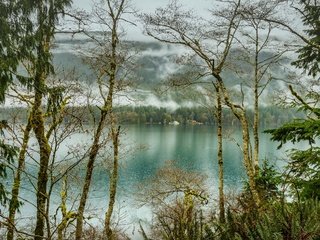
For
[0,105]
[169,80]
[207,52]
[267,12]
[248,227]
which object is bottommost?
[248,227]

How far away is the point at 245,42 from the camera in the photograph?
15.3m

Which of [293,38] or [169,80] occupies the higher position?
[293,38]

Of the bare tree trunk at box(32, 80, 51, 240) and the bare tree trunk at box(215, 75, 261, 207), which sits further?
the bare tree trunk at box(215, 75, 261, 207)

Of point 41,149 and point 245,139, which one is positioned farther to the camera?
point 245,139

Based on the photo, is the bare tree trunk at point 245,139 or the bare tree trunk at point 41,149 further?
the bare tree trunk at point 245,139

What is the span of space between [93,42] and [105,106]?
2.48m

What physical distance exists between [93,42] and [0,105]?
6.74 m

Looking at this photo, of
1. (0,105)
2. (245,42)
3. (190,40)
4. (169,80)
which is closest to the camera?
(0,105)

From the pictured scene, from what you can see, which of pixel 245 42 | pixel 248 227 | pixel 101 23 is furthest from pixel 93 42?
pixel 248 227

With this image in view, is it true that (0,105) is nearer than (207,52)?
Yes

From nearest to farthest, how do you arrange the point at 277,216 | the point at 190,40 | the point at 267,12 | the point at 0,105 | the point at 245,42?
the point at 277,216
the point at 0,105
the point at 267,12
the point at 190,40
the point at 245,42

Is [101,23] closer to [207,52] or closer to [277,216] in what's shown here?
[207,52]

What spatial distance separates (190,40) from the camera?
43.0 feet

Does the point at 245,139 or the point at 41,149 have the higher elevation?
the point at 245,139
